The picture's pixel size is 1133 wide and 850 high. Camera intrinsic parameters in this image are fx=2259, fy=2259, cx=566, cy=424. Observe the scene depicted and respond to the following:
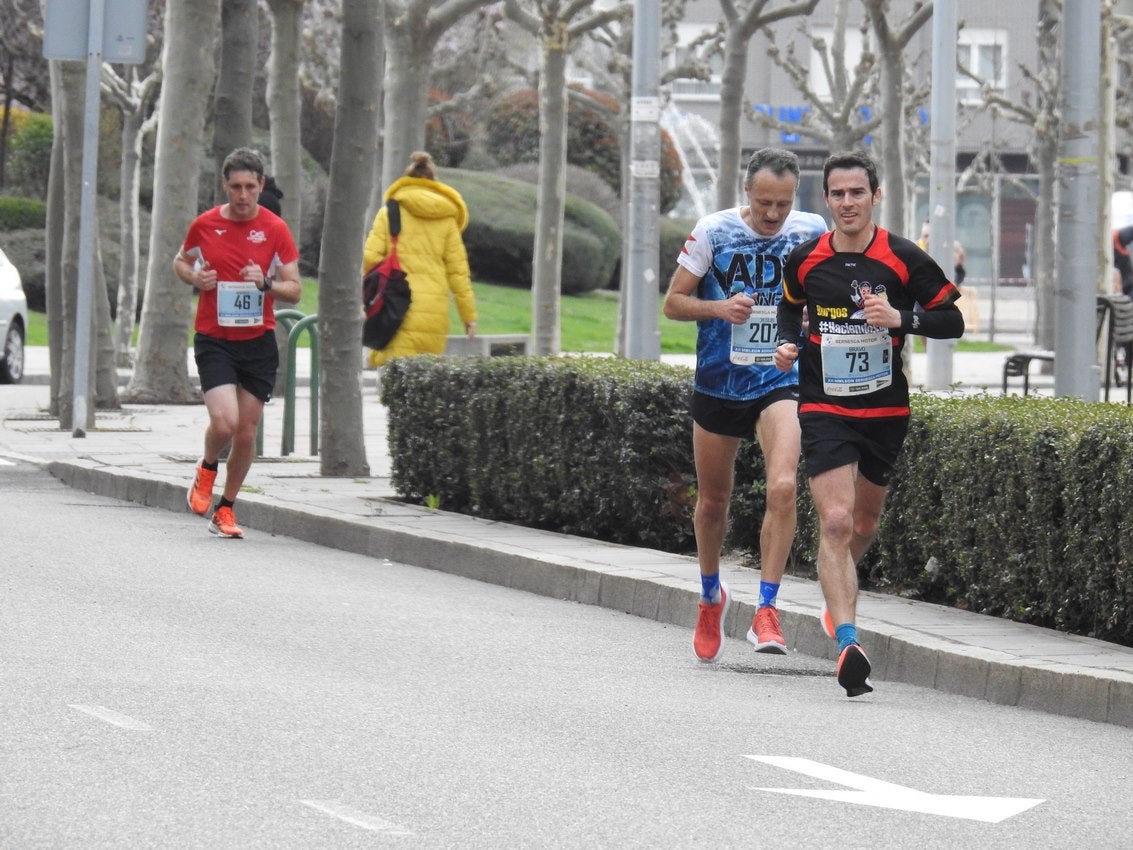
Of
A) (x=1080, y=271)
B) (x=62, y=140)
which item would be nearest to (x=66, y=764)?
(x=1080, y=271)

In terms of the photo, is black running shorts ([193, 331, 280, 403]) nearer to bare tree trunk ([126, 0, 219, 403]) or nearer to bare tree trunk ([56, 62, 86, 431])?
bare tree trunk ([56, 62, 86, 431])

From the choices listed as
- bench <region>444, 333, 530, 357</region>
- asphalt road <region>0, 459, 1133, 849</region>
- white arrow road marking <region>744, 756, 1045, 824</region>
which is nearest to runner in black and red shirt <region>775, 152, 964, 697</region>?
asphalt road <region>0, 459, 1133, 849</region>

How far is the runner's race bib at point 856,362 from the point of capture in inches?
307

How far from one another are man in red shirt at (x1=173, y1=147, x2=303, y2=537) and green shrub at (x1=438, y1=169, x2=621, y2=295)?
32.5 meters

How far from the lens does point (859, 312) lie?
25.6ft

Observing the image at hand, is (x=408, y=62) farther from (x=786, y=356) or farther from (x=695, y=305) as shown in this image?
(x=786, y=356)

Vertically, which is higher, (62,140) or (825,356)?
(62,140)

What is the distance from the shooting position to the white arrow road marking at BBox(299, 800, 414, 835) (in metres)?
5.33

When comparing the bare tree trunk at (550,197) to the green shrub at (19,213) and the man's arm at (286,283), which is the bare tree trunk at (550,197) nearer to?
the green shrub at (19,213)

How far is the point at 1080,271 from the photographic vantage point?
34.7ft

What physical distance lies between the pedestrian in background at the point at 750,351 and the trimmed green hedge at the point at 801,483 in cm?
84

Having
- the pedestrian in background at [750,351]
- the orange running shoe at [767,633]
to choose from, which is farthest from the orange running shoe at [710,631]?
the orange running shoe at [767,633]

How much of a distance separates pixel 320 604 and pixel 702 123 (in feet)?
202

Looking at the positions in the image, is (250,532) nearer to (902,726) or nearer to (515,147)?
(902,726)
